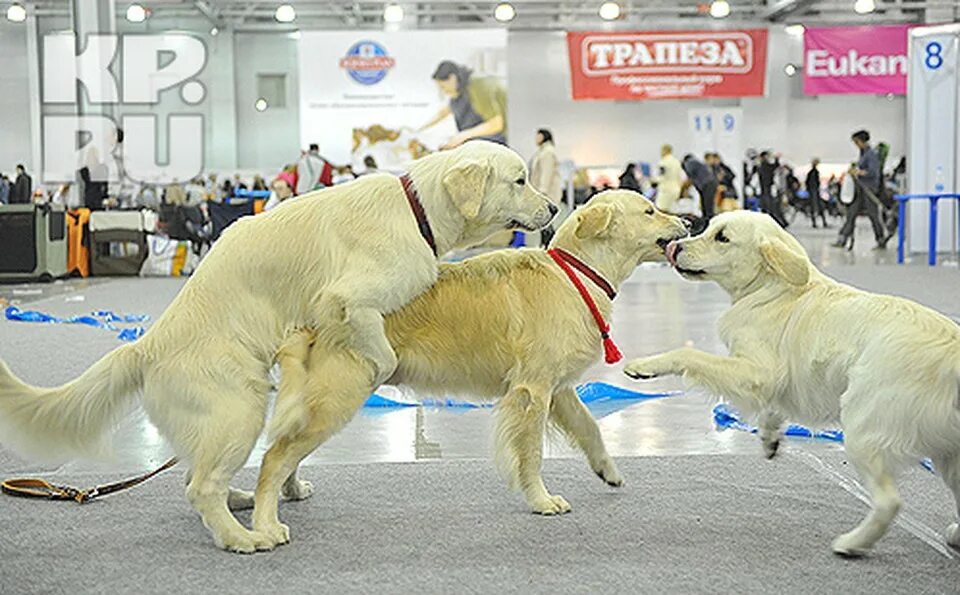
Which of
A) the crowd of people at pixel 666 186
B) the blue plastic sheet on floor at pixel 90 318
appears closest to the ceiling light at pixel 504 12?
the crowd of people at pixel 666 186

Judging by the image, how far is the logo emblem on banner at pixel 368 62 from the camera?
79.7 ft

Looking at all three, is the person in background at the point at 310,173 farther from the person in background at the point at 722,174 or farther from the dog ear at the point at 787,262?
the dog ear at the point at 787,262

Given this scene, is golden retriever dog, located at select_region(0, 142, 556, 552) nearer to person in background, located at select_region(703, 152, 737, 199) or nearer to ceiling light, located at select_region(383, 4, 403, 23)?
person in background, located at select_region(703, 152, 737, 199)

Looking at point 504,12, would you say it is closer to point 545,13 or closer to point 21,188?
point 545,13

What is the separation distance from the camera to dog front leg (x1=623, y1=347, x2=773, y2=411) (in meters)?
3.40

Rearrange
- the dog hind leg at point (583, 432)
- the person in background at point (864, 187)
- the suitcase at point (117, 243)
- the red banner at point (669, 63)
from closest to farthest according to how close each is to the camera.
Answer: the dog hind leg at point (583, 432) < the suitcase at point (117, 243) < the person in background at point (864, 187) < the red banner at point (669, 63)

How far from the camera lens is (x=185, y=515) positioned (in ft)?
12.1

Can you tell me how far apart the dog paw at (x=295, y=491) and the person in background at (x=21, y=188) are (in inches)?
664

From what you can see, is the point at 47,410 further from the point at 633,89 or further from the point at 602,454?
the point at 633,89

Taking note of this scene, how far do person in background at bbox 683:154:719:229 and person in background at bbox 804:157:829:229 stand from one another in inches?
383

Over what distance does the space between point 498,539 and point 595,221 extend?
1138mm

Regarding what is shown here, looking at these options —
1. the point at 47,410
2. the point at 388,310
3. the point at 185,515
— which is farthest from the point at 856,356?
the point at 47,410

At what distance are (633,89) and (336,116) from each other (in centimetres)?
665

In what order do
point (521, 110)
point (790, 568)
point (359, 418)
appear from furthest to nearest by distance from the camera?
point (521, 110)
point (359, 418)
point (790, 568)
